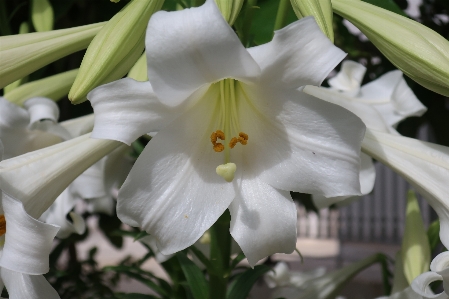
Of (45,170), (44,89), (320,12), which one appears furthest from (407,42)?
(44,89)

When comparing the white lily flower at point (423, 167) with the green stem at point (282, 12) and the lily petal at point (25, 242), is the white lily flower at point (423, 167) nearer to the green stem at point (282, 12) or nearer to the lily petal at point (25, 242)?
the green stem at point (282, 12)

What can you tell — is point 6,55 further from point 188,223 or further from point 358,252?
point 358,252

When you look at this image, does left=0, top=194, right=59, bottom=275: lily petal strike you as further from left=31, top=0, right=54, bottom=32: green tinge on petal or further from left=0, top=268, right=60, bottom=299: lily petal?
left=31, top=0, right=54, bottom=32: green tinge on petal

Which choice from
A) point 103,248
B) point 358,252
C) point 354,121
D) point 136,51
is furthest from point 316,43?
point 103,248

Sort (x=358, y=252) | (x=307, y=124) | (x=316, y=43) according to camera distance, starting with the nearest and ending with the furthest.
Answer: (x=316, y=43) < (x=307, y=124) < (x=358, y=252)

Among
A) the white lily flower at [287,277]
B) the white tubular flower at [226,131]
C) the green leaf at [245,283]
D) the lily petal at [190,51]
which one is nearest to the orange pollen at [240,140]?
the white tubular flower at [226,131]

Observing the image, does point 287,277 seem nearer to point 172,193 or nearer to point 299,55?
point 172,193
